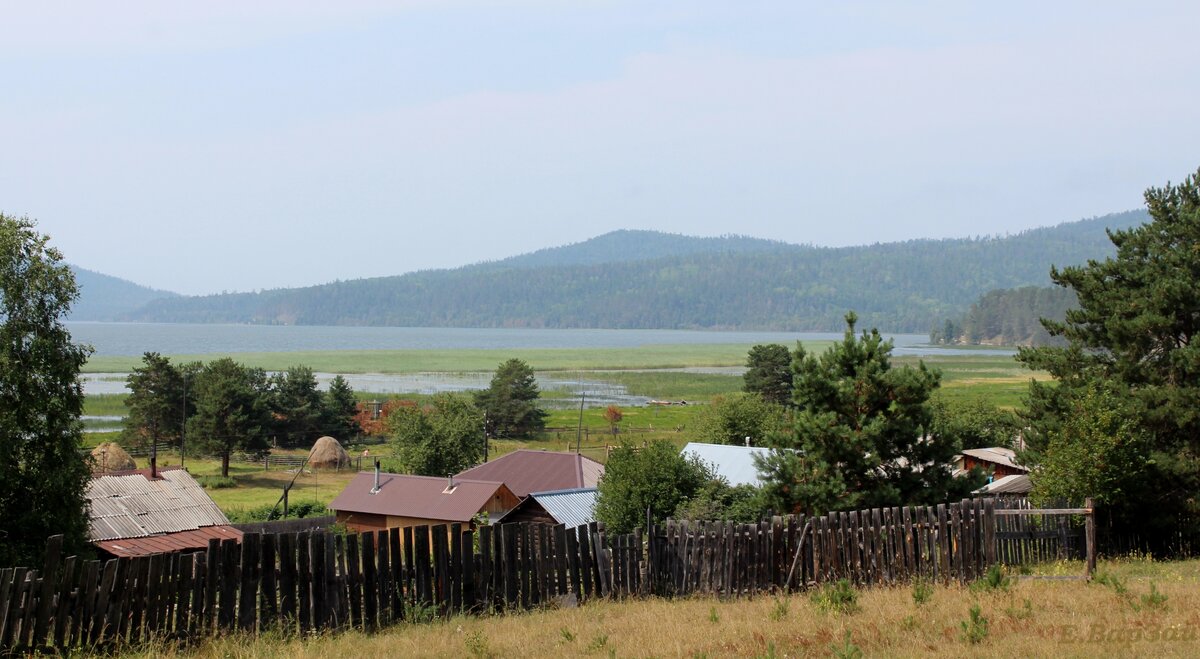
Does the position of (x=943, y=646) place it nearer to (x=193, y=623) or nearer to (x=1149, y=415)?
(x=193, y=623)

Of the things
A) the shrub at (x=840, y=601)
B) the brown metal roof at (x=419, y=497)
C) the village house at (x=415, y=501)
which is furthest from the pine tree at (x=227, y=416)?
the shrub at (x=840, y=601)

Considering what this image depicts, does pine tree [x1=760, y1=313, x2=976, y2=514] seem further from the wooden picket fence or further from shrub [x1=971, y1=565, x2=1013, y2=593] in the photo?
shrub [x1=971, y1=565, x2=1013, y2=593]

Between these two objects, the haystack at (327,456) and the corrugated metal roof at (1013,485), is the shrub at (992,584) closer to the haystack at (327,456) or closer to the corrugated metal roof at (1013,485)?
the corrugated metal roof at (1013,485)

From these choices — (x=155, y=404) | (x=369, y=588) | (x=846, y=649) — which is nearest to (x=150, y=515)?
(x=369, y=588)

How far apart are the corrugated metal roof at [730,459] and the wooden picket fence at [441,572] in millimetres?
18474

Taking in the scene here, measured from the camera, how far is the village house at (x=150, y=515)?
29297 mm

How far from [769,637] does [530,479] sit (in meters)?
37.7

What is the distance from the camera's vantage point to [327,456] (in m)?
71.8

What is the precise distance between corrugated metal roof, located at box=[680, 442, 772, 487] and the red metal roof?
15.2 m

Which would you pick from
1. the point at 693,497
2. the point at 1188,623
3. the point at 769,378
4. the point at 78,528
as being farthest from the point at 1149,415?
the point at 769,378

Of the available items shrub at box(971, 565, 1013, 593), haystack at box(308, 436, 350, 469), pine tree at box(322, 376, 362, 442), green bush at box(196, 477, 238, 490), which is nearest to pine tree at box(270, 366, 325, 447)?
pine tree at box(322, 376, 362, 442)

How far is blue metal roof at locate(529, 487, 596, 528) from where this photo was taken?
3481 cm

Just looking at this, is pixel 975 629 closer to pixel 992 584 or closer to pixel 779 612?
pixel 779 612

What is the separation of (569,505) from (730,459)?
5.85m
